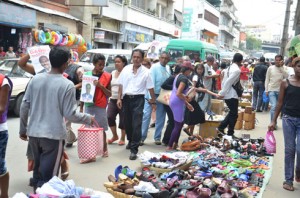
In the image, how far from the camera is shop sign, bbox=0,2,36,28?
675 inches

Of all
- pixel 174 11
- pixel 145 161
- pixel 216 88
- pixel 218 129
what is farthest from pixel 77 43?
pixel 174 11

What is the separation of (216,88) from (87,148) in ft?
26.6

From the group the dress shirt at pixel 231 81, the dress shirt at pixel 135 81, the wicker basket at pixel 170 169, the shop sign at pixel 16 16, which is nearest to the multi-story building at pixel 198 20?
the shop sign at pixel 16 16

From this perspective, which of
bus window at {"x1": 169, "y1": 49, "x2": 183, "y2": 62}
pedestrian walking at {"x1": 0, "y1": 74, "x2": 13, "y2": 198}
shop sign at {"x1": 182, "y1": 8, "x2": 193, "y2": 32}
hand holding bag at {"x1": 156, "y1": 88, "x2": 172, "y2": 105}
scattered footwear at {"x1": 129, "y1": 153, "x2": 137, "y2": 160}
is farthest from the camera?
shop sign at {"x1": 182, "y1": 8, "x2": 193, "y2": 32}

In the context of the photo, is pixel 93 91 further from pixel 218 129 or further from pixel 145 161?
pixel 218 129

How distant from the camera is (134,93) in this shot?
6250 mm

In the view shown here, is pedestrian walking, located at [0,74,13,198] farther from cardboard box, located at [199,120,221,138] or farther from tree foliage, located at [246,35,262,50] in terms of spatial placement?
tree foliage, located at [246,35,262,50]

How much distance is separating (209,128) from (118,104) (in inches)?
93.1

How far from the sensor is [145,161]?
5473 millimetres

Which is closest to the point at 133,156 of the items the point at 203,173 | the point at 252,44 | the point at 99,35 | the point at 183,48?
the point at 203,173

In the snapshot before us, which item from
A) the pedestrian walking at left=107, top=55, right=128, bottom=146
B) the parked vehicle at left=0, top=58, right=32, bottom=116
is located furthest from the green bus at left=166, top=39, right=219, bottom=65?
the pedestrian walking at left=107, top=55, right=128, bottom=146

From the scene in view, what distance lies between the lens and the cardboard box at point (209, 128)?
25.7ft

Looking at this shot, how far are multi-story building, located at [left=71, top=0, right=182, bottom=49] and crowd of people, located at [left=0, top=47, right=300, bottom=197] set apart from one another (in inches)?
738

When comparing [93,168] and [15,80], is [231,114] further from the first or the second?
[15,80]
